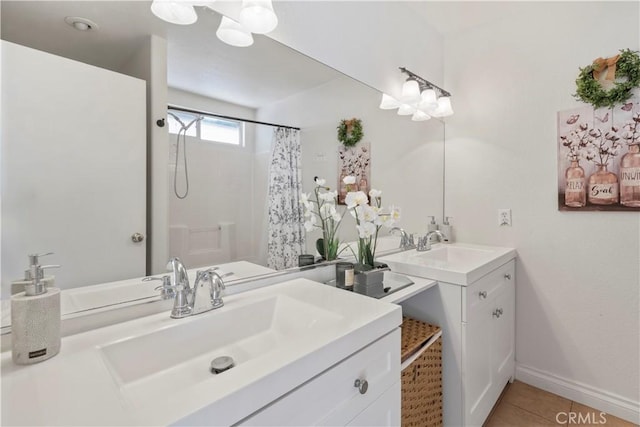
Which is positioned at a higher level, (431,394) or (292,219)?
(292,219)

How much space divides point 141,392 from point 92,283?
1.15 feet

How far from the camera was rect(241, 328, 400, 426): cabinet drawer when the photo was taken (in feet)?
2.05

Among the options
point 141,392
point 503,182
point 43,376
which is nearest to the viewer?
point 43,376

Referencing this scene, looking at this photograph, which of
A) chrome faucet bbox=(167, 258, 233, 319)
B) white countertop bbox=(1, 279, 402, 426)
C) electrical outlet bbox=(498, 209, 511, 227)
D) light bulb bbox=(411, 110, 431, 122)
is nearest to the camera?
white countertop bbox=(1, 279, 402, 426)

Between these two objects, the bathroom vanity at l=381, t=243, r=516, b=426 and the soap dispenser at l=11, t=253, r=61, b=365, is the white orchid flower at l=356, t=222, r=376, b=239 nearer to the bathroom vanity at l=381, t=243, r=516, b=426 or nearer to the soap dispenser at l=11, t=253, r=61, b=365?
the bathroom vanity at l=381, t=243, r=516, b=426

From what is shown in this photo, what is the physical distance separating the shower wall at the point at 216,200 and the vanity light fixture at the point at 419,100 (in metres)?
1.11

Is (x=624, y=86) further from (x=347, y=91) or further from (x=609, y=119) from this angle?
(x=347, y=91)

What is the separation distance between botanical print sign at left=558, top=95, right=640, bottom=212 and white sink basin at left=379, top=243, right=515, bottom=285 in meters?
0.51

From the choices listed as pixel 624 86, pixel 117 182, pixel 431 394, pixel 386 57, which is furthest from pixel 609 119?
pixel 117 182

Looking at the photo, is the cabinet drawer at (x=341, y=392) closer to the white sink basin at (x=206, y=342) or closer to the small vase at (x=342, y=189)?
the white sink basin at (x=206, y=342)

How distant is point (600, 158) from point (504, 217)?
22.9 inches

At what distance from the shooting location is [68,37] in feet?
2.63

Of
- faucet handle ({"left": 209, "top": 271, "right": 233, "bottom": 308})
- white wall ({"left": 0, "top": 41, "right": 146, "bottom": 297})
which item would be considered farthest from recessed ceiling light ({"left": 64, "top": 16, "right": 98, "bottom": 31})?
faucet handle ({"left": 209, "top": 271, "right": 233, "bottom": 308})

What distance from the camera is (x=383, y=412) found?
0.89m
